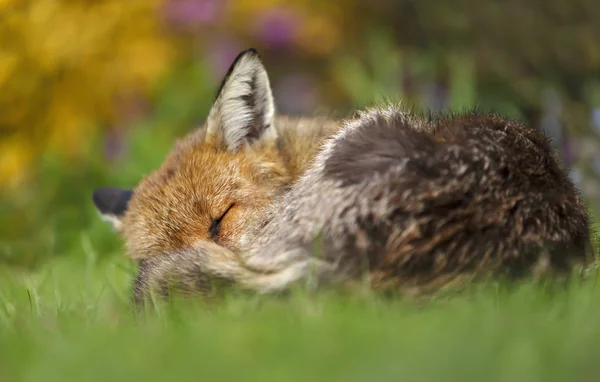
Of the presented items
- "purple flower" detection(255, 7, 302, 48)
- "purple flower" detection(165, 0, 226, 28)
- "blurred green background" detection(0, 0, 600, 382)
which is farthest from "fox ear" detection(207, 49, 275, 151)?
"purple flower" detection(165, 0, 226, 28)

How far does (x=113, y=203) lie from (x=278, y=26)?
4.24 metres

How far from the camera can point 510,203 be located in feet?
10.7

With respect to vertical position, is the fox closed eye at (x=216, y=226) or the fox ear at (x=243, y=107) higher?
the fox ear at (x=243, y=107)

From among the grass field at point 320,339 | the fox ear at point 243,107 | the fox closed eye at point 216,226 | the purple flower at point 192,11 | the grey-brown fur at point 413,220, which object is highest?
the purple flower at point 192,11

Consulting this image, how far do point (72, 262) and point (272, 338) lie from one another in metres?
3.28

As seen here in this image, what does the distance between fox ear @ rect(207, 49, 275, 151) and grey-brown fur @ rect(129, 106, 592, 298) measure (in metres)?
1.25

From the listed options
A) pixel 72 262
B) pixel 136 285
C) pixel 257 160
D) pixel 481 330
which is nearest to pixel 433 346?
pixel 481 330

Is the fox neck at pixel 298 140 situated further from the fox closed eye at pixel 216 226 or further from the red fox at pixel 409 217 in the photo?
the red fox at pixel 409 217

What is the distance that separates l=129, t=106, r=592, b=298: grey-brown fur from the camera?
3.15 metres

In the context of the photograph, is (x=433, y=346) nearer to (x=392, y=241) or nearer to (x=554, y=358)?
(x=554, y=358)

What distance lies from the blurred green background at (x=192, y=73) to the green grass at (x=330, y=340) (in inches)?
102

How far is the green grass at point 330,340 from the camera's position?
7.73 feet

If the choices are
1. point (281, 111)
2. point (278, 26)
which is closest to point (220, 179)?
point (281, 111)

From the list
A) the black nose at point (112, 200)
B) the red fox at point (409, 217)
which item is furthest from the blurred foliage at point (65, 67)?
the red fox at point (409, 217)
